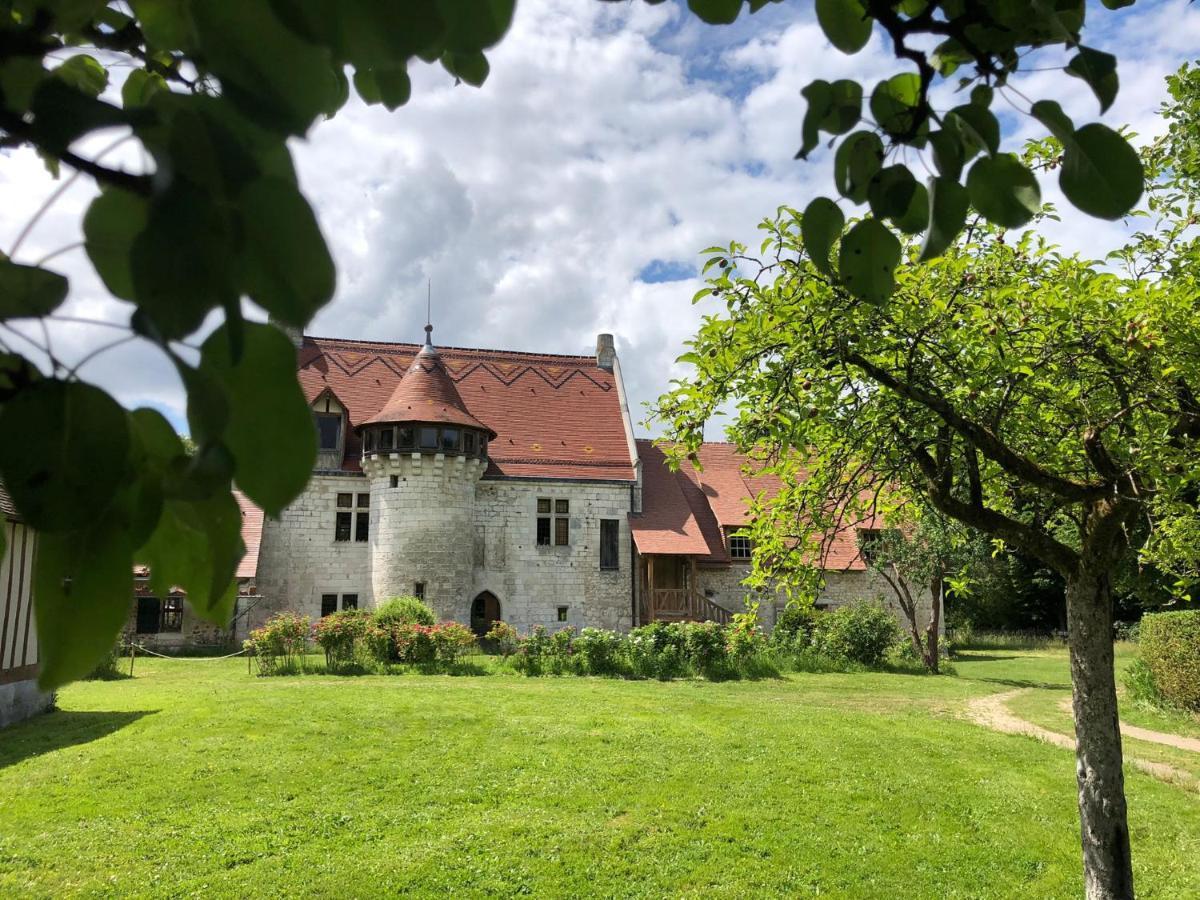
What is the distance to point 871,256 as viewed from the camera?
1.05 m

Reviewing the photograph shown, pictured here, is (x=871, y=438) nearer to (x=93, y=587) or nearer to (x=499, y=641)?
(x=93, y=587)

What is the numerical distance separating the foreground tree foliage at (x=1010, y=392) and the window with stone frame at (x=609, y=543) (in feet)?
63.1

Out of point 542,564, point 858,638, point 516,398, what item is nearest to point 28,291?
point 858,638

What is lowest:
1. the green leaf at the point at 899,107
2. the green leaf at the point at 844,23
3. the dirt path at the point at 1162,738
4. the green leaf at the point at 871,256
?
the dirt path at the point at 1162,738

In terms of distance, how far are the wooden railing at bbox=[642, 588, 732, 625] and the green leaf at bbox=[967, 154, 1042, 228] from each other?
76.9 feet

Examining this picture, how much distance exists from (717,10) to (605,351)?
28.3 meters

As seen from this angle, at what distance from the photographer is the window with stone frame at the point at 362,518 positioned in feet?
77.3

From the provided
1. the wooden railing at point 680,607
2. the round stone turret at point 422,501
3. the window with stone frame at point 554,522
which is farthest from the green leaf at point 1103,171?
the window with stone frame at point 554,522

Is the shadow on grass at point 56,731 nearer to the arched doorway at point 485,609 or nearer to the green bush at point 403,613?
the green bush at point 403,613

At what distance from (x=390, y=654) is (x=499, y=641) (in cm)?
424

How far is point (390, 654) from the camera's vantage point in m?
17.4

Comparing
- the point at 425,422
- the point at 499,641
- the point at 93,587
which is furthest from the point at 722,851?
the point at 425,422

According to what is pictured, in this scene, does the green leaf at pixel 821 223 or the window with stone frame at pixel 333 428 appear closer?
the green leaf at pixel 821 223

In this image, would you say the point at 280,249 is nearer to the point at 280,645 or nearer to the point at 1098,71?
the point at 1098,71
